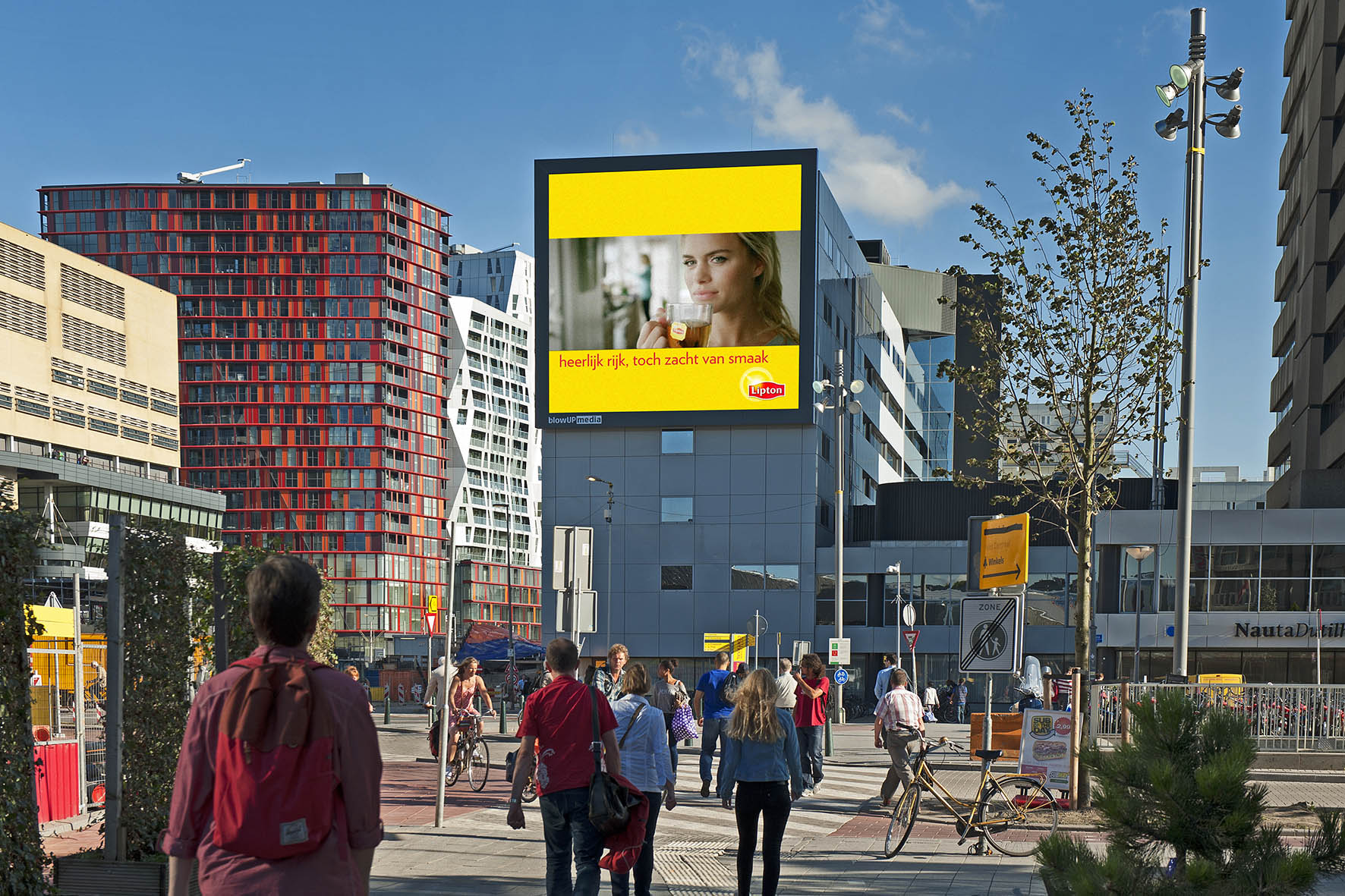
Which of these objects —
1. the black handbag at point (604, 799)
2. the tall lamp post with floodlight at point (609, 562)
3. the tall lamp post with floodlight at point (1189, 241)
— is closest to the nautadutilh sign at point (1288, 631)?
the tall lamp post with floodlight at point (609, 562)

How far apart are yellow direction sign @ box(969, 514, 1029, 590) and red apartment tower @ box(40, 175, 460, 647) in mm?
114656

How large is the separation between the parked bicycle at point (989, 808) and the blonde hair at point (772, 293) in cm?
4811

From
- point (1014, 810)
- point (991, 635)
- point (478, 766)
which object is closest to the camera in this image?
point (1014, 810)

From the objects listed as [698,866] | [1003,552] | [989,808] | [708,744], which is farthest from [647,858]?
[1003,552]

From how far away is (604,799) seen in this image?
7.90 meters

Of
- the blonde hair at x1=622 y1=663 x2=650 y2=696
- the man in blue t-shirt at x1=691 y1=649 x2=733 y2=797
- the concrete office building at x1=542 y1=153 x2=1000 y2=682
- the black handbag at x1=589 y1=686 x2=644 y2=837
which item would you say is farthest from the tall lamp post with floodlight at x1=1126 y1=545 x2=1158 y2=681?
the black handbag at x1=589 y1=686 x2=644 y2=837

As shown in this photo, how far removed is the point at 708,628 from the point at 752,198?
61.2ft

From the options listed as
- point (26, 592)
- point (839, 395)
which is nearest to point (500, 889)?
point (26, 592)

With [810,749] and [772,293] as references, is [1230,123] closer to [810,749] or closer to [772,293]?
[810,749]

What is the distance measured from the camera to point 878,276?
9244cm

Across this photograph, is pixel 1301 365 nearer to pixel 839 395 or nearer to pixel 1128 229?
pixel 839 395

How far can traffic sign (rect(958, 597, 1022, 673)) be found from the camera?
15727 mm

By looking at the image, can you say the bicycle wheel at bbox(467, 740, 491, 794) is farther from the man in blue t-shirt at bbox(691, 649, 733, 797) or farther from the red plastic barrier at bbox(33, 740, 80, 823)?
the red plastic barrier at bbox(33, 740, 80, 823)

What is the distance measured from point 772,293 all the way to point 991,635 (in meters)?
45.5
